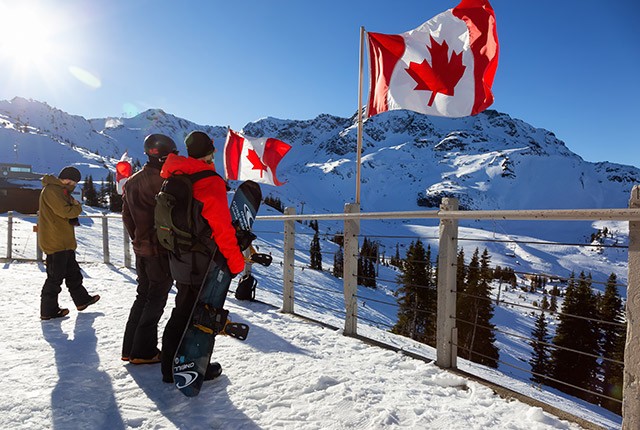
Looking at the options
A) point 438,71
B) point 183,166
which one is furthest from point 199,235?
point 438,71


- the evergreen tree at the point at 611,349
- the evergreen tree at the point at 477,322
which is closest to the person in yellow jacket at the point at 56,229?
the evergreen tree at the point at 477,322

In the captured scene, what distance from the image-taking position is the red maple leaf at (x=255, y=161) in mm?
7957

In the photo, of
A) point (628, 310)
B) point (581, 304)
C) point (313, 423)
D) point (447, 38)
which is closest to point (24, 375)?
point (313, 423)

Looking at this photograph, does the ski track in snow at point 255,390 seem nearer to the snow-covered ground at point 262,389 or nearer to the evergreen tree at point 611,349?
the snow-covered ground at point 262,389

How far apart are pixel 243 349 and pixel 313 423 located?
1576mm

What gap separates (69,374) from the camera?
3256 millimetres

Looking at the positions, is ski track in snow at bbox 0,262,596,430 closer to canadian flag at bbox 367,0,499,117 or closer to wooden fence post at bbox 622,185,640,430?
wooden fence post at bbox 622,185,640,430

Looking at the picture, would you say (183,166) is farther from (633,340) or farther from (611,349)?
(611,349)

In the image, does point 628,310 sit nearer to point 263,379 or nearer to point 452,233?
point 452,233

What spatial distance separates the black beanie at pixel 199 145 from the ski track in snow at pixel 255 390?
1832 mm

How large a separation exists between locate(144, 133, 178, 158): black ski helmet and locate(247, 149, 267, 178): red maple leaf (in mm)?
4182

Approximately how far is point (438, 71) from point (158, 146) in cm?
351

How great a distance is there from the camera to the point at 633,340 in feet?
7.47

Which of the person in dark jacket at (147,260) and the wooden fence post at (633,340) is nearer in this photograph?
the wooden fence post at (633,340)
